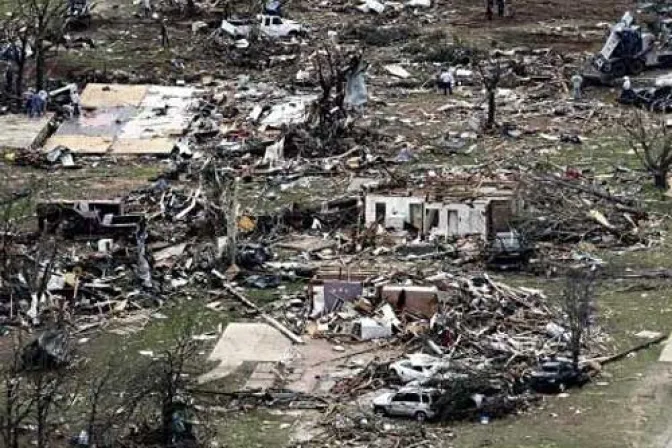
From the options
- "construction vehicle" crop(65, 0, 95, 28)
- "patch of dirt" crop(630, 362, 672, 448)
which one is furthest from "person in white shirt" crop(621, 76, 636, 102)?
"patch of dirt" crop(630, 362, 672, 448)

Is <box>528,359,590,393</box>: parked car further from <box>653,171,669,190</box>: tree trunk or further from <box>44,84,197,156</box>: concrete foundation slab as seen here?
<box>44,84,197,156</box>: concrete foundation slab

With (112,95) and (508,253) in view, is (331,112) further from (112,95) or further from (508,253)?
(508,253)

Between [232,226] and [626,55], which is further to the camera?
[626,55]

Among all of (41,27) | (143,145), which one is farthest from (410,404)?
(41,27)

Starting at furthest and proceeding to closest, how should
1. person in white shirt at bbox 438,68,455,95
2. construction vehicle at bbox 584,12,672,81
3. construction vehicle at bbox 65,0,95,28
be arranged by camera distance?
construction vehicle at bbox 65,0,95,28 < construction vehicle at bbox 584,12,672,81 < person in white shirt at bbox 438,68,455,95

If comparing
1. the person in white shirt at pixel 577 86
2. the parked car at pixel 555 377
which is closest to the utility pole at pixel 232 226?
the parked car at pixel 555 377

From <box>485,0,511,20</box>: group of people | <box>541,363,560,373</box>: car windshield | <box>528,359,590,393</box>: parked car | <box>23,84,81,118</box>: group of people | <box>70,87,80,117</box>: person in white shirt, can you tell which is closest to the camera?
<box>528,359,590,393</box>: parked car

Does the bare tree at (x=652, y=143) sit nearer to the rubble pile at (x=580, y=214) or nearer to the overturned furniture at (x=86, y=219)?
the rubble pile at (x=580, y=214)

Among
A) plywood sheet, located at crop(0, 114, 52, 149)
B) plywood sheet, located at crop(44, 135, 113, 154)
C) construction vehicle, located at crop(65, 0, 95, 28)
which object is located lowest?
plywood sheet, located at crop(44, 135, 113, 154)
